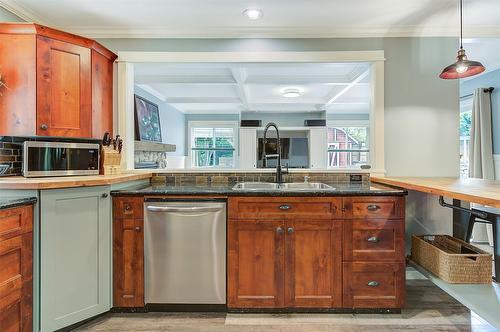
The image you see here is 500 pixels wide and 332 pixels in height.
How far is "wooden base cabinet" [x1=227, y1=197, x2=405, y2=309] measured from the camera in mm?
2090

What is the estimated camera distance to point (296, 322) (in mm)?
2043

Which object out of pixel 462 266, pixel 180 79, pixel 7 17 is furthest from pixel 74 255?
pixel 180 79

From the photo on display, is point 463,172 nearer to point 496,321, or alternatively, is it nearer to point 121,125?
point 496,321

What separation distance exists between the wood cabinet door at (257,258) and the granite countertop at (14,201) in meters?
1.18

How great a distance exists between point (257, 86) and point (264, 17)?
83.4 inches

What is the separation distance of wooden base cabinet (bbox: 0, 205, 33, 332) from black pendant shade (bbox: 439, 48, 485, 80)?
2.81m

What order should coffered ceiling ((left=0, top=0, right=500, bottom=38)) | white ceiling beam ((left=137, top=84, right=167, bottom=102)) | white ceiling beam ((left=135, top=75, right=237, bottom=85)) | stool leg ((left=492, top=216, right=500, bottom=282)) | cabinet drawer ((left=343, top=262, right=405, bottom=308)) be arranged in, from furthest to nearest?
white ceiling beam ((left=137, top=84, right=167, bottom=102)) < white ceiling beam ((left=135, top=75, right=237, bottom=85)) < coffered ceiling ((left=0, top=0, right=500, bottom=38)) < stool leg ((left=492, top=216, right=500, bottom=282)) < cabinet drawer ((left=343, top=262, right=405, bottom=308))

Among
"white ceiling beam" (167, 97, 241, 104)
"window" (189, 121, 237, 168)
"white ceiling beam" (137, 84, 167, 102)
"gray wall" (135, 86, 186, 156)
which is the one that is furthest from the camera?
"window" (189, 121, 237, 168)

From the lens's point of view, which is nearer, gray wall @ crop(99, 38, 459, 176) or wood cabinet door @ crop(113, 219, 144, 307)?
wood cabinet door @ crop(113, 219, 144, 307)

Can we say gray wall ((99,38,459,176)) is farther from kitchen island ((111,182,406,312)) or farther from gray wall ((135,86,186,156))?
gray wall ((135,86,186,156))

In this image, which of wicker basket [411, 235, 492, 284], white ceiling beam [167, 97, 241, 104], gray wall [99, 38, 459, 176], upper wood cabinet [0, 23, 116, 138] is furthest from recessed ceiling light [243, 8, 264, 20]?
white ceiling beam [167, 97, 241, 104]

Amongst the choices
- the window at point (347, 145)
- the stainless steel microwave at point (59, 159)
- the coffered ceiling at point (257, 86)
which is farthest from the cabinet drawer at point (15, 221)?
the window at point (347, 145)

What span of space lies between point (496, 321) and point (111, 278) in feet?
7.20

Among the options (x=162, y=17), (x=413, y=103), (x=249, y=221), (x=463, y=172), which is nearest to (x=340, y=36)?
(x=413, y=103)
